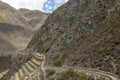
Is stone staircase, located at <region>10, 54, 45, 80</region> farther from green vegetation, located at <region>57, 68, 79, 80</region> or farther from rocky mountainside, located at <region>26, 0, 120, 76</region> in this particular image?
green vegetation, located at <region>57, 68, 79, 80</region>

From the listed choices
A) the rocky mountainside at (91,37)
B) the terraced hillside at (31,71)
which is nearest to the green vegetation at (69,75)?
the rocky mountainside at (91,37)

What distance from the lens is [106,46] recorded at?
131 feet

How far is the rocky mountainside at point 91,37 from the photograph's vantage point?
3809cm

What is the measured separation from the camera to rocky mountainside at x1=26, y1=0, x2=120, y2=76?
125ft

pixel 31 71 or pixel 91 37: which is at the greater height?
pixel 91 37

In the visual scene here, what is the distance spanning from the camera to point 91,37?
4897cm

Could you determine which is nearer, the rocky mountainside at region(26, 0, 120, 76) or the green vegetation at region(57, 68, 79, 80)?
the green vegetation at region(57, 68, 79, 80)

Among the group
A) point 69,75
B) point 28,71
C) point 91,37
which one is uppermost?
point 91,37

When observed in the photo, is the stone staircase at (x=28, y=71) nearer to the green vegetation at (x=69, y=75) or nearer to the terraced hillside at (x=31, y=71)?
the terraced hillside at (x=31, y=71)

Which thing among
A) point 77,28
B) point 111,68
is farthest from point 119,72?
point 77,28

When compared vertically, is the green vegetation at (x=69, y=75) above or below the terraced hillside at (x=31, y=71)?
above

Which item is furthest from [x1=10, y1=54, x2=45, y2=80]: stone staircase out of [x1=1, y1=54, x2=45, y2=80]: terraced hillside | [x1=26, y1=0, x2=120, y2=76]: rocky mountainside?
[x1=26, y1=0, x2=120, y2=76]: rocky mountainside

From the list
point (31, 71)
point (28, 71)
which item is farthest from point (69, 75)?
point (28, 71)

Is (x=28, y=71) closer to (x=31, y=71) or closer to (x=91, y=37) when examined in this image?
(x=31, y=71)
